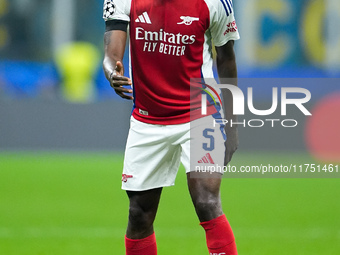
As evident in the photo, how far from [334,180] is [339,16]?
5.62 metres

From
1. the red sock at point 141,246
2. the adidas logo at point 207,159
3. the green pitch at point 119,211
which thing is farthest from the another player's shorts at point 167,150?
the green pitch at point 119,211

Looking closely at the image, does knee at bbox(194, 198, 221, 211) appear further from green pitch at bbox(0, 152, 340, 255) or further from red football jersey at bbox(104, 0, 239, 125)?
green pitch at bbox(0, 152, 340, 255)

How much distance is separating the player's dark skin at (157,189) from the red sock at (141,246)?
0.09 feet

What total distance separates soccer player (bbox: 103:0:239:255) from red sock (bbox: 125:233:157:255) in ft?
0.09

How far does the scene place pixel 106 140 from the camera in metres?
14.7

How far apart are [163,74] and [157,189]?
746 millimetres

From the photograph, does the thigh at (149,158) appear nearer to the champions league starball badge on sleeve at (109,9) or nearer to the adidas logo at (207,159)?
the adidas logo at (207,159)

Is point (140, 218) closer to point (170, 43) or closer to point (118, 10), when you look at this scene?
point (170, 43)

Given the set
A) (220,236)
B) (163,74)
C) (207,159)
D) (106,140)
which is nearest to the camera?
(220,236)

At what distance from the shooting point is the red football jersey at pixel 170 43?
503 centimetres

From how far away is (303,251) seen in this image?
714 centimetres

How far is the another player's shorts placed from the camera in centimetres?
500

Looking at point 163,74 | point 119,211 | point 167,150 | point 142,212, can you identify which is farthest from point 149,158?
point 119,211

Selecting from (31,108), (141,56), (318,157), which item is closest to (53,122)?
(31,108)
